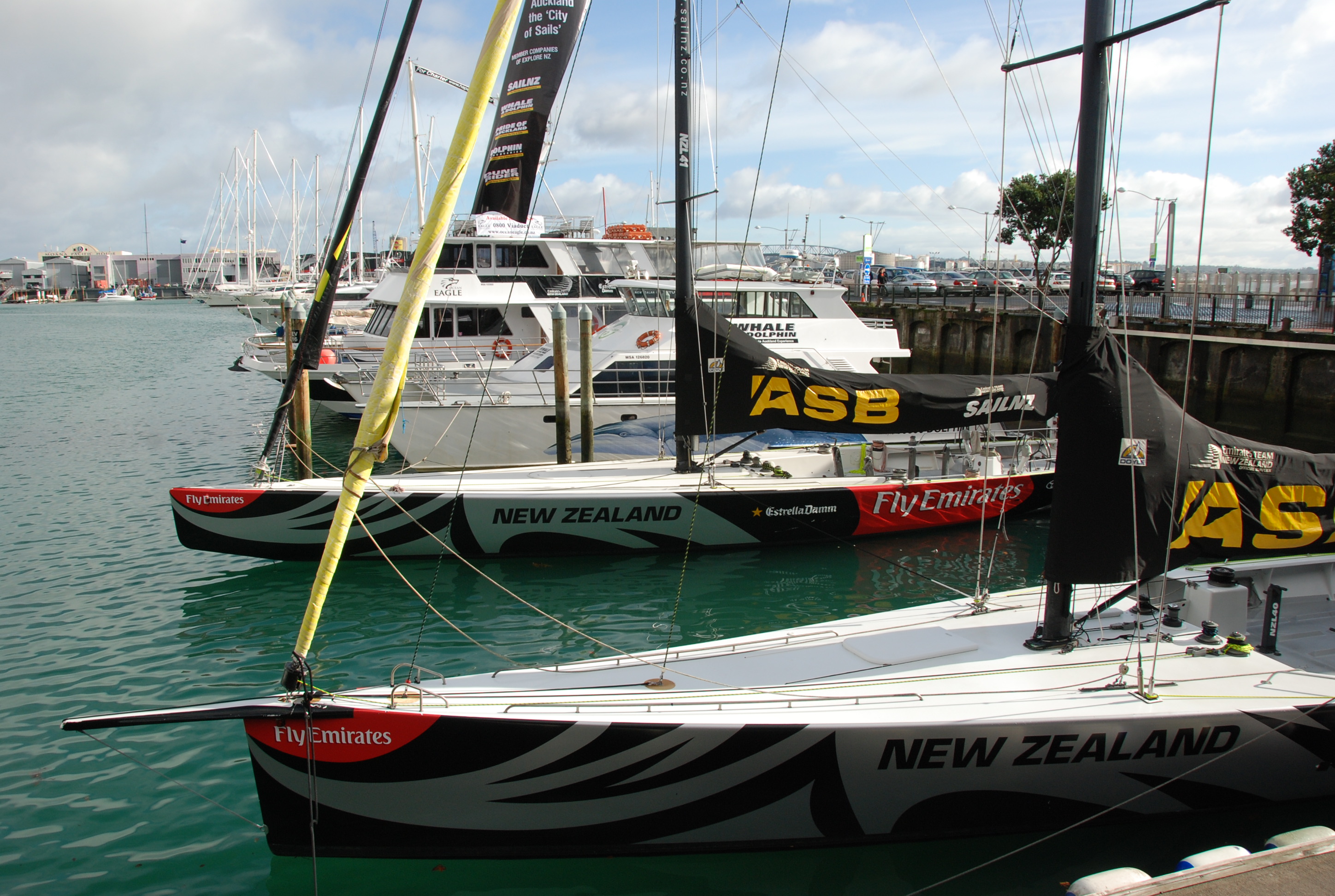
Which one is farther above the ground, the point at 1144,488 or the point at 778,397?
the point at 778,397

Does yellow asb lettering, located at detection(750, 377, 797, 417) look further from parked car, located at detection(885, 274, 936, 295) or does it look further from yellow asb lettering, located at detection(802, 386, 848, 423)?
parked car, located at detection(885, 274, 936, 295)

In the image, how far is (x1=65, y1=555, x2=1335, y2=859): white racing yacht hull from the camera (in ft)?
15.0

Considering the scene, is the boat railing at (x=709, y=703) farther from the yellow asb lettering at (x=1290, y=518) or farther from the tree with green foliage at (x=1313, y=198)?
the tree with green foliage at (x=1313, y=198)

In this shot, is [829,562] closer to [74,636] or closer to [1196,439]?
[1196,439]

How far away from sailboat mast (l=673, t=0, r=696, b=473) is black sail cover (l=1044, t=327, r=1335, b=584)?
18.5 ft

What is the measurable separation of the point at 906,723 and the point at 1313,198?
81.7ft

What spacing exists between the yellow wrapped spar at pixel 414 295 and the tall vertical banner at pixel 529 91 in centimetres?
1034

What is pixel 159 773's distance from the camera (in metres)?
6.09

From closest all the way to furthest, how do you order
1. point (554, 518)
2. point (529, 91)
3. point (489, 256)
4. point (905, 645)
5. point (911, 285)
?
point (905, 645) < point (554, 518) < point (529, 91) < point (489, 256) < point (911, 285)

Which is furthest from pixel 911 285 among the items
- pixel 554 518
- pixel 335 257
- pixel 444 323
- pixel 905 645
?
pixel 905 645

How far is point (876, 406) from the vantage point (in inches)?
380

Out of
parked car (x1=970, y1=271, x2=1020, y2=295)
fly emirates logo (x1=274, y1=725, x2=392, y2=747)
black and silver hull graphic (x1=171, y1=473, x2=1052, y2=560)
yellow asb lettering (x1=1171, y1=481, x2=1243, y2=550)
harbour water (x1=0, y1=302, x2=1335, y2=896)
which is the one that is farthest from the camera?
black and silver hull graphic (x1=171, y1=473, x2=1052, y2=560)

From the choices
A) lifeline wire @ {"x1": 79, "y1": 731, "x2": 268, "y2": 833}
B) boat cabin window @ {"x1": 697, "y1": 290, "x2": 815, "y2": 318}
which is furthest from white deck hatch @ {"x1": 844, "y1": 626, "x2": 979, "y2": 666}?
boat cabin window @ {"x1": 697, "y1": 290, "x2": 815, "y2": 318}

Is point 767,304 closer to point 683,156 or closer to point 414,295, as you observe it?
point 683,156
